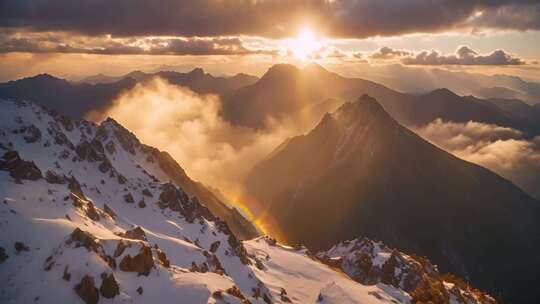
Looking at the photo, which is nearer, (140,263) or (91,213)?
(140,263)


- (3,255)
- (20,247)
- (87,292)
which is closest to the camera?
(87,292)

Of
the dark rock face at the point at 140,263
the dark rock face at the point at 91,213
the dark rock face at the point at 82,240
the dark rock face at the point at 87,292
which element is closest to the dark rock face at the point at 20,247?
the dark rock face at the point at 82,240

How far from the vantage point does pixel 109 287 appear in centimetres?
13212

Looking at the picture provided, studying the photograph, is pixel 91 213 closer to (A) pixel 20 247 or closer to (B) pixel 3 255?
(A) pixel 20 247

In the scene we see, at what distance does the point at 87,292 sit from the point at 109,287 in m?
5.39

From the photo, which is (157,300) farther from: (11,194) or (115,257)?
(11,194)

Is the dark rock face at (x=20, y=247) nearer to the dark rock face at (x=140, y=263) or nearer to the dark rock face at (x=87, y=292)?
the dark rock face at (x=87, y=292)

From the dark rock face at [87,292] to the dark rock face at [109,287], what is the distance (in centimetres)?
196

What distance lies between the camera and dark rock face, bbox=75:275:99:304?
129 meters

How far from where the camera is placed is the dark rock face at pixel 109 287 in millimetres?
131500

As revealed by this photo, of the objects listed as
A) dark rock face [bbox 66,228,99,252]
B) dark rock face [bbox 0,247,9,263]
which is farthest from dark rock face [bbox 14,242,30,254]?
dark rock face [bbox 66,228,99,252]

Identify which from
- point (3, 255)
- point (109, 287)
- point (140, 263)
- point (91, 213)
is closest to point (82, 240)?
point (109, 287)

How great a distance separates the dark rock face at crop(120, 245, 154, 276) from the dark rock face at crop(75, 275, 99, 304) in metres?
15.2

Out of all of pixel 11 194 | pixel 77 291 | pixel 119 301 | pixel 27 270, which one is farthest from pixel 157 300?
pixel 11 194
